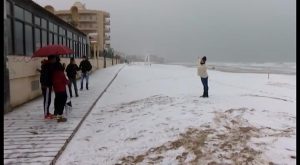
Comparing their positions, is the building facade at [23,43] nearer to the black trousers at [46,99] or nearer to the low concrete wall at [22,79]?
the low concrete wall at [22,79]

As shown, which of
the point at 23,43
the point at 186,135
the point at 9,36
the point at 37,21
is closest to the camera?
the point at 186,135

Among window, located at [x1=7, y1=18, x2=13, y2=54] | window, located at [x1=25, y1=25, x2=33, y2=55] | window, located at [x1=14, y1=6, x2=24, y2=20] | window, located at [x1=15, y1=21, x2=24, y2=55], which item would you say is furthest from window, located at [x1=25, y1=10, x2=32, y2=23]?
window, located at [x1=7, y1=18, x2=13, y2=54]

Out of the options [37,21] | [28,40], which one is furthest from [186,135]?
[37,21]

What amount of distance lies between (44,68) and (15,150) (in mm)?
3142

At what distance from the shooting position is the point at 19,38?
13125mm

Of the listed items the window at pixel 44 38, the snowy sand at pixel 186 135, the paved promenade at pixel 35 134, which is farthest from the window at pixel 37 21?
the snowy sand at pixel 186 135

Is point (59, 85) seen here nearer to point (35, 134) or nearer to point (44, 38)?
point (35, 134)

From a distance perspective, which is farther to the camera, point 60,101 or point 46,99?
point 46,99

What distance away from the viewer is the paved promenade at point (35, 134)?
22.4 feet

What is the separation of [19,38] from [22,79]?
127 centimetres

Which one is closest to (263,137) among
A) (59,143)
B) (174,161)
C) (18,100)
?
(174,161)

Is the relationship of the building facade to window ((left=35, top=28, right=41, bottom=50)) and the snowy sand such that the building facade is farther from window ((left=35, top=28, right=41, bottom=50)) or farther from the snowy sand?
the snowy sand

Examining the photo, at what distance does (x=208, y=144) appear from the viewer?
732 cm

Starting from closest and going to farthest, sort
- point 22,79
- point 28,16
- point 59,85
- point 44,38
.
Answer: point 59,85
point 22,79
point 28,16
point 44,38
